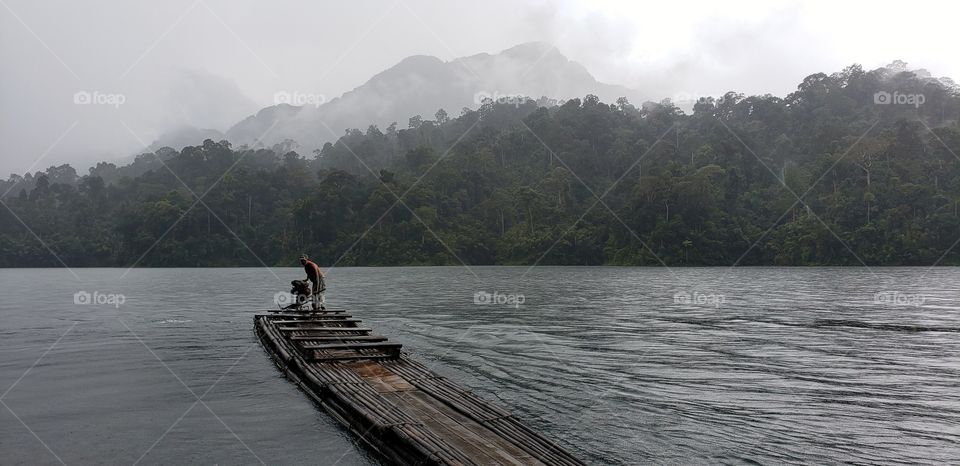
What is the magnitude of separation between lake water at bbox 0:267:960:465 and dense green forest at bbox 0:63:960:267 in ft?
233

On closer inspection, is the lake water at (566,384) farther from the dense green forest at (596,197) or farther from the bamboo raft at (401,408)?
the dense green forest at (596,197)

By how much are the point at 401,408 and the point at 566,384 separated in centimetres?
549

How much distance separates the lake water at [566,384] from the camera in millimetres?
10734

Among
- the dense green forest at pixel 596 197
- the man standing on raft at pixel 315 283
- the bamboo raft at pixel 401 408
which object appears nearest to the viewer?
the bamboo raft at pixel 401 408

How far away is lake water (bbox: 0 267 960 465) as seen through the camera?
423 inches

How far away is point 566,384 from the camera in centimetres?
1537

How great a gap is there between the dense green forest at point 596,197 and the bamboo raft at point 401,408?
91272mm

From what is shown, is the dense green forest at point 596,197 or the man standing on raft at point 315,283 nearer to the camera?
the man standing on raft at point 315,283

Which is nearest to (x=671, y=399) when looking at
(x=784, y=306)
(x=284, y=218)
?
(x=784, y=306)

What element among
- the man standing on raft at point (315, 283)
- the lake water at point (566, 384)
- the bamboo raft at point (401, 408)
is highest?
the man standing on raft at point (315, 283)

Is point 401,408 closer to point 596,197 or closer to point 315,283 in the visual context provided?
point 315,283

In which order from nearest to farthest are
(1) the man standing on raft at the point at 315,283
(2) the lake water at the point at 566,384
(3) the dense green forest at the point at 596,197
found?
(2) the lake water at the point at 566,384 < (1) the man standing on raft at the point at 315,283 < (3) the dense green forest at the point at 596,197

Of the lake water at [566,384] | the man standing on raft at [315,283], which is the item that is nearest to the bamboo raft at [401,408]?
the lake water at [566,384]

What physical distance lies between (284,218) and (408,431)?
12881 cm
